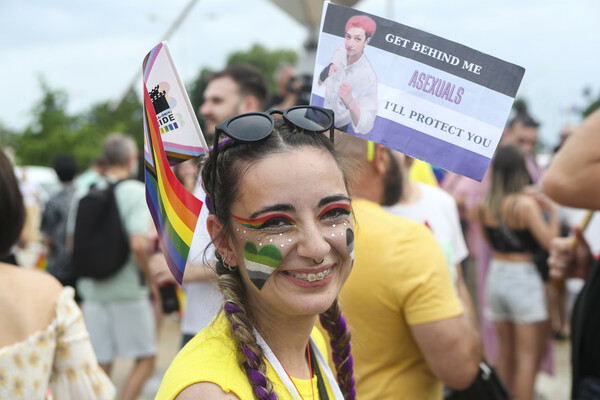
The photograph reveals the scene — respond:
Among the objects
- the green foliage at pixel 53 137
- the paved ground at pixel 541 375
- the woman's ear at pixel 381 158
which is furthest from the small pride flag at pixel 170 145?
the green foliage at pixel 53 137

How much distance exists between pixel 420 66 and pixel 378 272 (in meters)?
0.89

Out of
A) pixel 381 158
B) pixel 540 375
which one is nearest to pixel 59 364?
pixel 381 158

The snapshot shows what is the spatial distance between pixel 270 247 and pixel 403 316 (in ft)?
3.41

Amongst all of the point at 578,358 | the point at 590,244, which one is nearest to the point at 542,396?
the point at 590,244

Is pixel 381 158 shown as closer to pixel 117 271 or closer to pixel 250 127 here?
pixel 250 127

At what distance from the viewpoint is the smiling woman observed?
1477 millimetres

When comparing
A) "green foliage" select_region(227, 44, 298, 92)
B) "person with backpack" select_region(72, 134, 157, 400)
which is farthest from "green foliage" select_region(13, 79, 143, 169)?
"green foliage" select_region(227, 44, 298, 92)

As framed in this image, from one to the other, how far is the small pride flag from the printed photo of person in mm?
387

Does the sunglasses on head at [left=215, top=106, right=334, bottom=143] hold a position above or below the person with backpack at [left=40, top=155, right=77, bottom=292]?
above

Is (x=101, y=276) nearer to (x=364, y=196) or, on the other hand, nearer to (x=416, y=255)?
(x=364, y=196)

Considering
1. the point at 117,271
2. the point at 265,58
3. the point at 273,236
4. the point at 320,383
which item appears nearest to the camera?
the point at 273,236

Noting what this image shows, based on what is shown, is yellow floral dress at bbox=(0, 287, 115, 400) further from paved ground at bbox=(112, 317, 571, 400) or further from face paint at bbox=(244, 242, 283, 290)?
paved ground at bbox=(112, 317, 571, 400)

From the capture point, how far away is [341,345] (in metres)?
1.95

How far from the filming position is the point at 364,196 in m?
2.78
